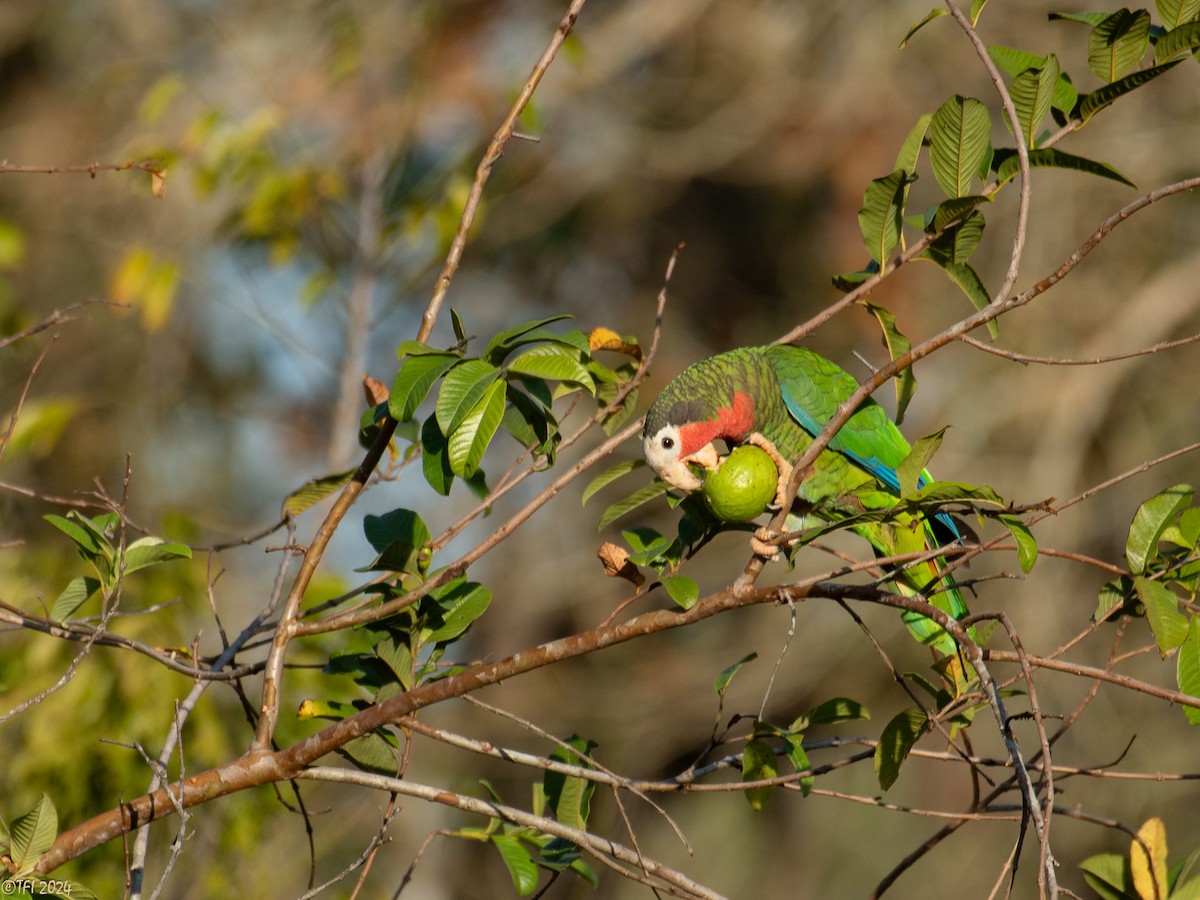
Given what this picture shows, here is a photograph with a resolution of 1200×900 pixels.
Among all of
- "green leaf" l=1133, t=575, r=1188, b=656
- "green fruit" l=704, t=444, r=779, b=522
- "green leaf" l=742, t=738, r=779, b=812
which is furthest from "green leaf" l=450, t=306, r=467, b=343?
"green leaf" l=1133, t=575, r=1188, b=656

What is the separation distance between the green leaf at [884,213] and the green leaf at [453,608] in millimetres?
871

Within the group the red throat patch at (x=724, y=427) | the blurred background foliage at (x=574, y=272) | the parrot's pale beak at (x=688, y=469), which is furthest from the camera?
the blurred background foliage at (x=574, y=272)

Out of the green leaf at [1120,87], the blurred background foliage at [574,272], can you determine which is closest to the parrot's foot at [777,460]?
the green leaf at [1120,87]

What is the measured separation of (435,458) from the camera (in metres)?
1.60

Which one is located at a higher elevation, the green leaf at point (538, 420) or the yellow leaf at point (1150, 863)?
the green leaf at point (538, 420)

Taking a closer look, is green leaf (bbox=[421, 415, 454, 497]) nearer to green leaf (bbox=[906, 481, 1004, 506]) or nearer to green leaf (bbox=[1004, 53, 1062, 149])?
green leaf (bbox=[906, 481, 1004, 506])

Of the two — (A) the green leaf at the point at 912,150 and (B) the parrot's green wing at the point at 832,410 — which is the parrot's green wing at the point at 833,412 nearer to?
(B) the parrot's green wing at the point at 832,410

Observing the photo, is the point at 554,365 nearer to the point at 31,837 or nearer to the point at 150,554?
the point at 150,554

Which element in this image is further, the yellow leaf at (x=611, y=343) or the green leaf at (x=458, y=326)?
the yellow leaf at (x=611, y=343)

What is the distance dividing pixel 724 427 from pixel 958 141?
101cm

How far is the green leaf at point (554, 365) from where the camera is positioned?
62.7 inches

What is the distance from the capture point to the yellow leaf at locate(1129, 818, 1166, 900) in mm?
1677

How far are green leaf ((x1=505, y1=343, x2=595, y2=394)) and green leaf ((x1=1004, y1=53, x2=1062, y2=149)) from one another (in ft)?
2.38

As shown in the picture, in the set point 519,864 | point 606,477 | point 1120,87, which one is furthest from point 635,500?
point 1120,87
